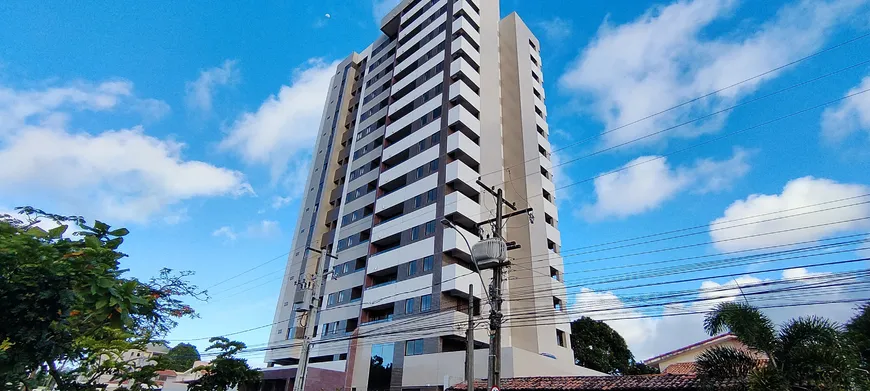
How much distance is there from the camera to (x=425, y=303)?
32.1 meters

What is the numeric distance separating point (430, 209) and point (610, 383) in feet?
69.0

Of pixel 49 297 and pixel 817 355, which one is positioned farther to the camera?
pixel 817 355

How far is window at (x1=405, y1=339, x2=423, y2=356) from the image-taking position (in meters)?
31.0

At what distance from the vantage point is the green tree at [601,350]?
43719mm

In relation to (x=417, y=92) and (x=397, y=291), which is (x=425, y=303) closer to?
(x=397, y=291)

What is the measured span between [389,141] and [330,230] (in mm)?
11937

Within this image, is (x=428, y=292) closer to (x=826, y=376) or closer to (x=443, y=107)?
(x=443, y=107)

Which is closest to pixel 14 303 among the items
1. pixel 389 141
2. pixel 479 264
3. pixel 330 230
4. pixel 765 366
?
pixel 479 264

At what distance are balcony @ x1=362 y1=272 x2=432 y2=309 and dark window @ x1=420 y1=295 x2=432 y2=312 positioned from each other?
322mm

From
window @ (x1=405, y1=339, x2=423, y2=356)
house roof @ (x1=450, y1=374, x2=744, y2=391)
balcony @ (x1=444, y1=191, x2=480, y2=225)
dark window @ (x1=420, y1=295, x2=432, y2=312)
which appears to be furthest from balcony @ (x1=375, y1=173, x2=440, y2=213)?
house roof @ (x1=450, y1=374, x2=744, y2=391)

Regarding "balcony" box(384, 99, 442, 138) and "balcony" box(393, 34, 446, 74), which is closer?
"balcony" box(384, 99, 442, 138)

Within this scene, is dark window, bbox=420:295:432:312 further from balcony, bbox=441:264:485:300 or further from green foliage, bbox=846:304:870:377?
green foliage, bbox=846:304:870:377

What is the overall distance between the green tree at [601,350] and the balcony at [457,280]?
1762 cm

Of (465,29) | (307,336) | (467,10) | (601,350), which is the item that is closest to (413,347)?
(307,336)
